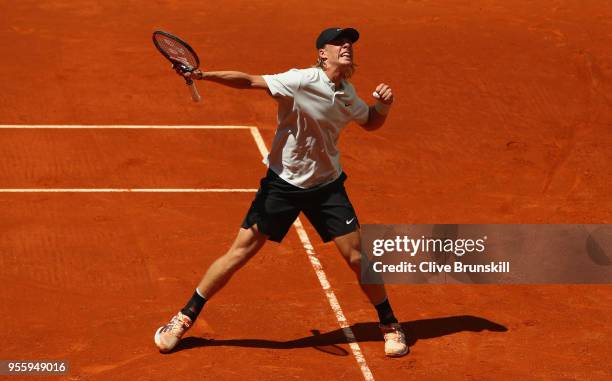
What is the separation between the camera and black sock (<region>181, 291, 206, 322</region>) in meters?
8.15

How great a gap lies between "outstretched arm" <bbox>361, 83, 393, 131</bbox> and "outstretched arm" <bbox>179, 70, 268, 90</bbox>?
867 millimetres

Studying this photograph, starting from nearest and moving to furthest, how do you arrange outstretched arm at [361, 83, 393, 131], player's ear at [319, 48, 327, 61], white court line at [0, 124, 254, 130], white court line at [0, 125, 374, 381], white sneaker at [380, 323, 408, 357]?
player's ear at [319, 48, 327, 61] < outstretched arm at [361, 83, 393, 131] < white sneaker at [380, 323, 408, 357] < white court line at [0, 125, 374, 381] < white court line at [0, 124, 254, 130]

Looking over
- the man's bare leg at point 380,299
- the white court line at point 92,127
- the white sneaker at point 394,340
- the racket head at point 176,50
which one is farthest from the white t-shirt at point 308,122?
the white court line at point 92,127

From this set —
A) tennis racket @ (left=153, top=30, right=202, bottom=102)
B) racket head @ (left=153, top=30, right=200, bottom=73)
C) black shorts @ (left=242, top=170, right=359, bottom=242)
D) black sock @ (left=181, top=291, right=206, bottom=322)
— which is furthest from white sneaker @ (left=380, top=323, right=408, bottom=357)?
racket head @ (left=153, top=30, right=200, bottom=73)

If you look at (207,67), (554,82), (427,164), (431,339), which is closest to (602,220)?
(427,164)

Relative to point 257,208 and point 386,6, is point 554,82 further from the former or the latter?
point 257,208

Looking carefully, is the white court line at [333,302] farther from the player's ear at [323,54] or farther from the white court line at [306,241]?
the player's ear at [323,54]

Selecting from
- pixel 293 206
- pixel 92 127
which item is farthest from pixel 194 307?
pixel 92 127

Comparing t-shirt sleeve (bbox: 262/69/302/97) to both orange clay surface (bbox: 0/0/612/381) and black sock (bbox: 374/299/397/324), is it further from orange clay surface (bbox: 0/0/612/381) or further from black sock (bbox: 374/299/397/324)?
orange clay surface (bbox: 0/0/612/381)

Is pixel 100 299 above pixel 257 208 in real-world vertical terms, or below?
below

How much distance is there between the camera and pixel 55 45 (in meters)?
15.9

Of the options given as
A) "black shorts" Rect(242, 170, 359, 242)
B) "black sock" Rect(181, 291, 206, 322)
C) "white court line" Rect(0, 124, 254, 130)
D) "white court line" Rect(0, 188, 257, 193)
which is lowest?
"white court line" Rect(0, 124, 254, 130)

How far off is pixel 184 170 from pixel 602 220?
14.0 feet

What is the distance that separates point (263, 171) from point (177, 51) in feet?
13.3
